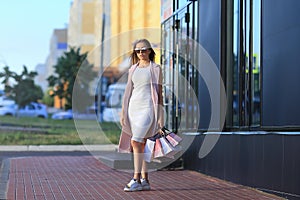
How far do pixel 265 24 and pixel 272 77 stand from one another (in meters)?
0.73

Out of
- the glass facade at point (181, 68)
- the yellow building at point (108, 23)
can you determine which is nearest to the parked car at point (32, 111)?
the yellow building at point (108, 23)

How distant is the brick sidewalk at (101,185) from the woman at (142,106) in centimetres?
37

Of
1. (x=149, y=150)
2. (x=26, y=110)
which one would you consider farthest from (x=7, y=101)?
(x=149, y=150)

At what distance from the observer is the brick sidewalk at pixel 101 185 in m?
7.57

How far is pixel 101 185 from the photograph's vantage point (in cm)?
875

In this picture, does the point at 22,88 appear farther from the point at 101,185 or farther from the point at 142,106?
the point at 142,106

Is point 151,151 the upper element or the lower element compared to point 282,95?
lower

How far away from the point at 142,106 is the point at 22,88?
4019 cm

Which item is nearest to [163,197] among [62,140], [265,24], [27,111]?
[265,24]

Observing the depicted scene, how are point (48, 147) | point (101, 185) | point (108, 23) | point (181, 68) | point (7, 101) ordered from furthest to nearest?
point (108, 23) < point (7, 101) < point (48, 147) < point (181, 68) < point (101, 185)

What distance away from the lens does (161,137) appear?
8.27m

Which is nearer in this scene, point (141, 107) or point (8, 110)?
point (141, 107)

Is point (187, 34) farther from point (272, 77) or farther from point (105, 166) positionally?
point (272, 77)

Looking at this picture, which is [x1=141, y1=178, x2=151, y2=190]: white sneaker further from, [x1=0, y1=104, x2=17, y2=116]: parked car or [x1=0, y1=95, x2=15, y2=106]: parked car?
[x1=0, y1=104, x2=17, y2=116]: parked car
